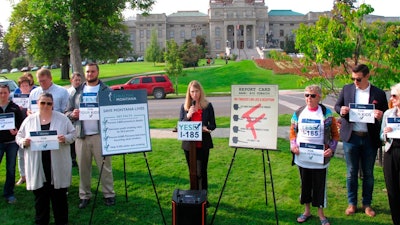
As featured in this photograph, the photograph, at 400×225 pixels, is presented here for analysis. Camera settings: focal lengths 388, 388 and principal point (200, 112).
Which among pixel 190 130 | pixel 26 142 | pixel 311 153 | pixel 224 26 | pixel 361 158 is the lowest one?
pixel 361 158

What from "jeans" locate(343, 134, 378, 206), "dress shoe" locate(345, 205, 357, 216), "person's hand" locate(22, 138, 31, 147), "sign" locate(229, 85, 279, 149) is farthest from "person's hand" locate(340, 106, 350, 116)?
"person's hand" locate(22, 138, 31, 147)

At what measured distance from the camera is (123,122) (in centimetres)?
588

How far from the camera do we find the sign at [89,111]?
6.10 metres

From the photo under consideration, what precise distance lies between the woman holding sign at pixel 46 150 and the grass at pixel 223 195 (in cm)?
80

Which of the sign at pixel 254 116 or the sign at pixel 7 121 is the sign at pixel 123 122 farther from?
the sign at pixel 7 121

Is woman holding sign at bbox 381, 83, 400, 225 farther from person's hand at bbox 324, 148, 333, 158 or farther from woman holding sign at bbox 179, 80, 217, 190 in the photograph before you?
woman holding sign at bbox 179, 80, 217, 190

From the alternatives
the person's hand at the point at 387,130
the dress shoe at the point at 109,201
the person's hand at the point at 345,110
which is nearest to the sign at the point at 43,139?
the dress shoe at the point at 109,201

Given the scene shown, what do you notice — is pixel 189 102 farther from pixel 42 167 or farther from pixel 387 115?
pixel 387 115

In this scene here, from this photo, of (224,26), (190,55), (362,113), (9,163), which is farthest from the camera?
(224,26)

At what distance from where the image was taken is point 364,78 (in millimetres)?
5770

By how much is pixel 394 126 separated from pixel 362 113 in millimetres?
589

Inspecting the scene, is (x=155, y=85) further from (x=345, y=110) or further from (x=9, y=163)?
(x=345, y=110)

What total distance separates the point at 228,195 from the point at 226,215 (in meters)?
0.86

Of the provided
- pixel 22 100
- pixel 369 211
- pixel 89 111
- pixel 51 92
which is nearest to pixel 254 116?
pixel 369 211
